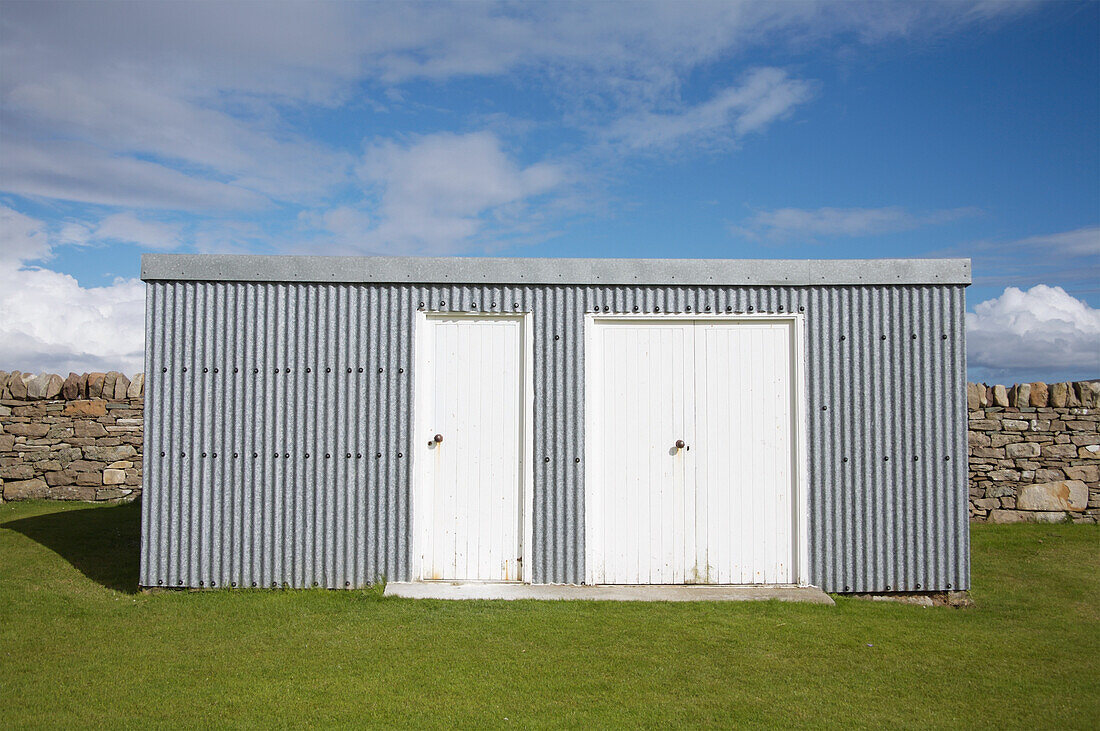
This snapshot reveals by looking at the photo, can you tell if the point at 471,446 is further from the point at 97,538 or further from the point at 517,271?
the point at 97,538

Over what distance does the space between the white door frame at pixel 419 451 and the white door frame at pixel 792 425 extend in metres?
0.51

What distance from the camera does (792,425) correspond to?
723cm

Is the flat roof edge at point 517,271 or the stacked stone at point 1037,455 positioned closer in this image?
the flat roof edge at point 517,271

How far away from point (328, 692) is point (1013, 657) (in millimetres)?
4869

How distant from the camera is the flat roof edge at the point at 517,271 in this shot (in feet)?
23.5

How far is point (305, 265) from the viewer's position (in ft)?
23.6

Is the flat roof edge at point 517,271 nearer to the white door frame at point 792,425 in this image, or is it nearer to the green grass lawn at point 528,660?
the white door frame at point 792,425

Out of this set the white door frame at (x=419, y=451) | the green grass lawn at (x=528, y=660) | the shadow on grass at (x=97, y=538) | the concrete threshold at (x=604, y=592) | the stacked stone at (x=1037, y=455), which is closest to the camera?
the green grass lawn at (x=528, y=660)

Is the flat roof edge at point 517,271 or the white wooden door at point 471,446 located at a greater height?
the flat roof edge at point 517,271

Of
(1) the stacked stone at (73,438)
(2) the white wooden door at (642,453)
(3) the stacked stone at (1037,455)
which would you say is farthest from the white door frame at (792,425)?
(1) the stacked stone at (73,438)

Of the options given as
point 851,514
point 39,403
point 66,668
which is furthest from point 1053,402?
point 39,403

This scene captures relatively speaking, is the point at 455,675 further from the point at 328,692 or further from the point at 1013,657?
the point at 1013,657

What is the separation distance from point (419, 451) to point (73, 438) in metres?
8.52

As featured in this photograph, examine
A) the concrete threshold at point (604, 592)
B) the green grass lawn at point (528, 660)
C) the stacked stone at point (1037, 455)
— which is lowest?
the green grass lawn at point (528, 660)
